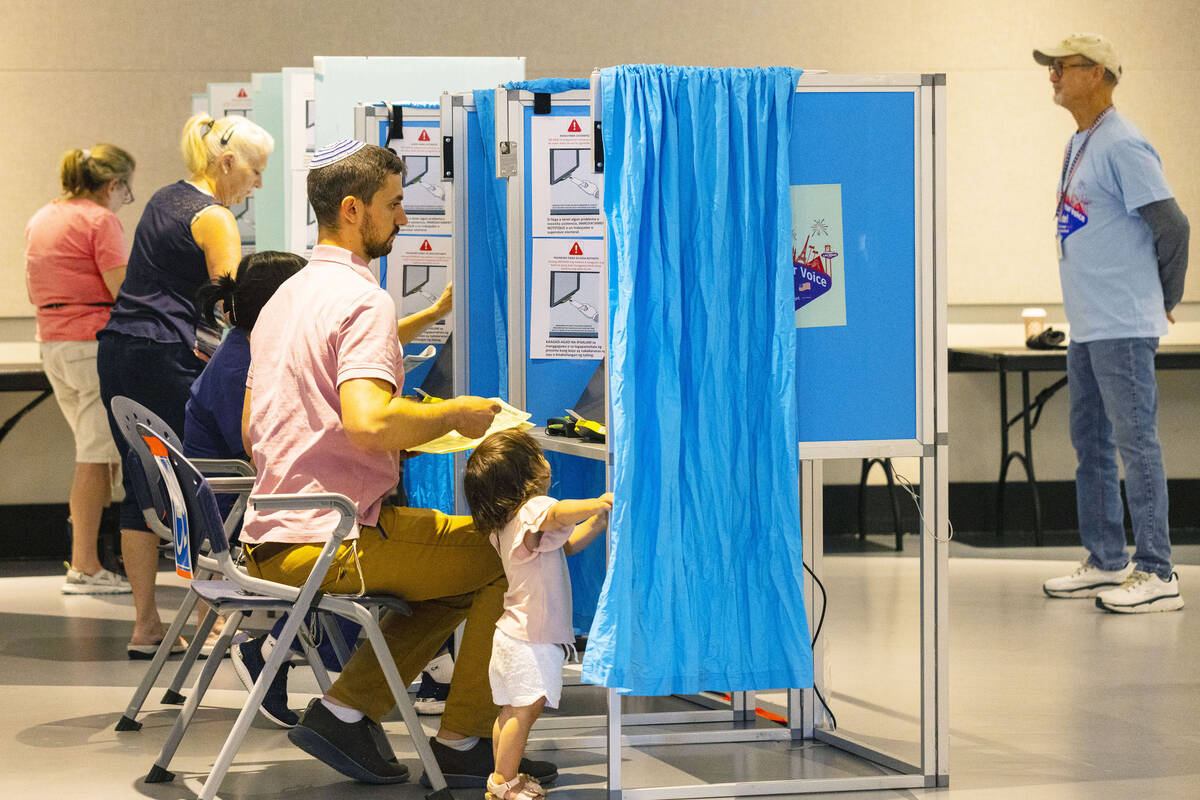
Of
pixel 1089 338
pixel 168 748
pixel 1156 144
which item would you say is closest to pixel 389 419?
pixel 168 748

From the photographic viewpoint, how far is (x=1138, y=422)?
4.95 metres

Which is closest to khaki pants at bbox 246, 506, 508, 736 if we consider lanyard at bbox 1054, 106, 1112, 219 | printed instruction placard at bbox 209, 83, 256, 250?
lanyard at bbox 1054, 106, 1112, 219

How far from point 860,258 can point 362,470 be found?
108 centimetres

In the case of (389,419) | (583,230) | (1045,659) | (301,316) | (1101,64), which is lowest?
(1045,659)

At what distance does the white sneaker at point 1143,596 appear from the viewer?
4992 mm

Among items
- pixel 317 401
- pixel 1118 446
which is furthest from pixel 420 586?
pixel 1118 446

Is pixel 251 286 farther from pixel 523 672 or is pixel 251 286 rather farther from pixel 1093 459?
pixel 1093 459

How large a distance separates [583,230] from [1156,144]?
4.33 metres

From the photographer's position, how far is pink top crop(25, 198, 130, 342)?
5461mm

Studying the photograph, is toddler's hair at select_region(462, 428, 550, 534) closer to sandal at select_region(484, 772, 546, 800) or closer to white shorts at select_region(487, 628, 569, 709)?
white shorts at select_region(487, 628, 569, 709)

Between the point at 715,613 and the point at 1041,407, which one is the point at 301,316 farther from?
the point at 1041,407

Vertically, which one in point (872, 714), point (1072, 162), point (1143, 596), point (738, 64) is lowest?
point (872, 714)

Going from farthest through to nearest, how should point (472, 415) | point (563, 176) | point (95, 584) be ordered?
point (95, 584)
point (563, 176)
point (472, 415)

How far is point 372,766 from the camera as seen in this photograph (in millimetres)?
3057
